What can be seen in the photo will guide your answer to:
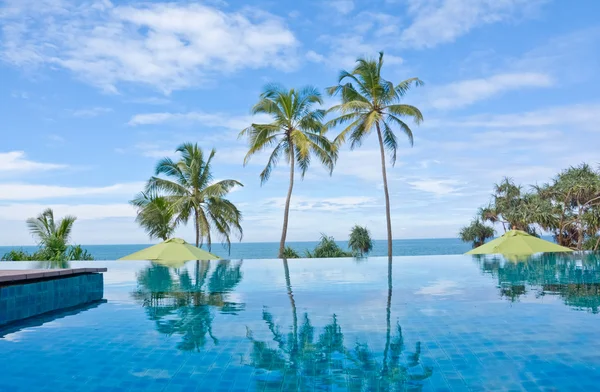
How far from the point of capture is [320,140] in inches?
810

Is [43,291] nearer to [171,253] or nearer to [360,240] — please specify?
[171,253]

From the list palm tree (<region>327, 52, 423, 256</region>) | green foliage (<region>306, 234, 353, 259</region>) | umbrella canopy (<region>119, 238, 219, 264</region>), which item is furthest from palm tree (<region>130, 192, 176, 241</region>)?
palm tree (<region>327, 52, 423, 256</region>)

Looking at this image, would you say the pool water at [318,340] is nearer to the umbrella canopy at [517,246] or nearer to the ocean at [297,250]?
the umbrella canopy at [517,246]

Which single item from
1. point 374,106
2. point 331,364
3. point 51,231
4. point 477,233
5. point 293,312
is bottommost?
point 331,364

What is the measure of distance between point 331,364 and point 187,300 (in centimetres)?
439

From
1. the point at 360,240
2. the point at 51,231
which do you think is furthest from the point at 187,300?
the point at 360,240

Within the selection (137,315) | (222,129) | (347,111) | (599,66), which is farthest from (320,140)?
(137,315)

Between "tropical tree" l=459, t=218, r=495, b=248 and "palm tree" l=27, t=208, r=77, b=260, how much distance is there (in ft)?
80.8

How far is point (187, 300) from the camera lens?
8500mm

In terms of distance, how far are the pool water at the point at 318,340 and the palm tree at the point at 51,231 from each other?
414 inches

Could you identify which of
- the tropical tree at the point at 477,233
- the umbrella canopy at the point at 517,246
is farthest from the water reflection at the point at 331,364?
the tropical tree at the point at 477,233

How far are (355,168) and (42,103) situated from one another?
49.6ft

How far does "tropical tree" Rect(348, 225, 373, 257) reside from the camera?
2581 cm

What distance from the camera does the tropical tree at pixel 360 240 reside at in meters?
25.8
